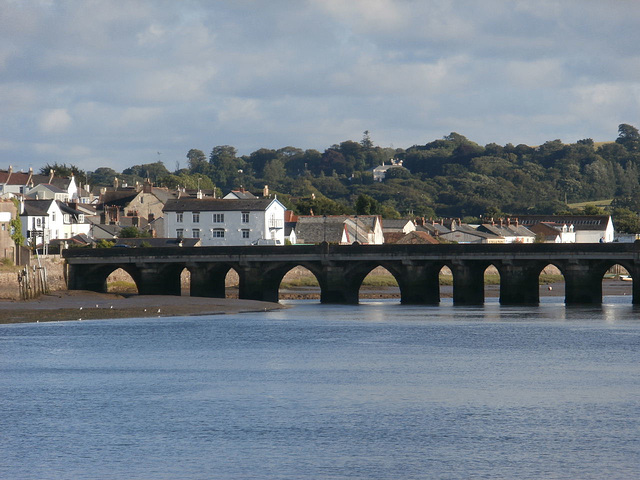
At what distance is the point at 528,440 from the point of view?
139ft

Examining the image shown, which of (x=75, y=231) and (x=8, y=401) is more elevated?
(x=75, y=231)

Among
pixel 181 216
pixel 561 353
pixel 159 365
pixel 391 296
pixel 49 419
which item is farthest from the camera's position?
pixel 181 216

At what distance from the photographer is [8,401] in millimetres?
50625

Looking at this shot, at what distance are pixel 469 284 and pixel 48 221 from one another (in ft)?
204

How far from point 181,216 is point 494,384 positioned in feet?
312

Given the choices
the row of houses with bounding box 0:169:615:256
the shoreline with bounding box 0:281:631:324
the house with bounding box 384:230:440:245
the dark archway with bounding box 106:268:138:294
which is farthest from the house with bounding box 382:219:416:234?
the shoreline with bounding box 0:281:631:324

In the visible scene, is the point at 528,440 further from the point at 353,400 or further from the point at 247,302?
the point at 247,302

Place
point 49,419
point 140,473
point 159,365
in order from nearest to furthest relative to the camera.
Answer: point 140,473 < point 49,419 < point 159,365

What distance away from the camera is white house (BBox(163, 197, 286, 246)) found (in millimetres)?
143500

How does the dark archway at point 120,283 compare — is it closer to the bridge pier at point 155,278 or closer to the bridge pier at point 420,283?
the bridge pier at point 155,278

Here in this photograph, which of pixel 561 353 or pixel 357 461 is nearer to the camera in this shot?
pixel 357 461

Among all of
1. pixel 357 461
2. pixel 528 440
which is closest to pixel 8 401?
pixel 357 461

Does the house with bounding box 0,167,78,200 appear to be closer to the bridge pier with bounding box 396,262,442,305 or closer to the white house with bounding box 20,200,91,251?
the white house with bounding box 20,200,91,251

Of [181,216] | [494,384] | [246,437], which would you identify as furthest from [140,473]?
[181,216]
